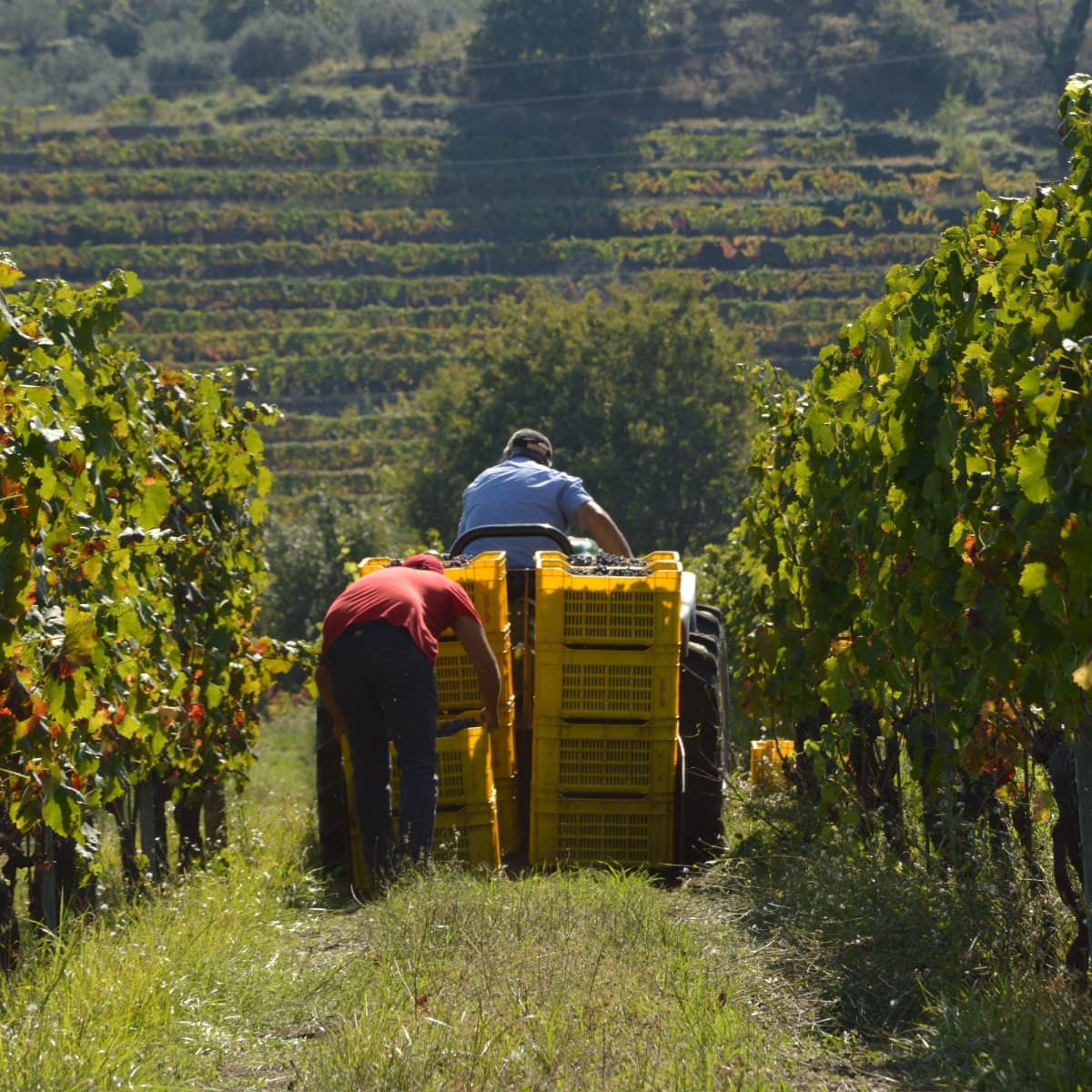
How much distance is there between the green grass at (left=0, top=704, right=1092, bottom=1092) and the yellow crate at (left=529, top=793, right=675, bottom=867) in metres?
0.61

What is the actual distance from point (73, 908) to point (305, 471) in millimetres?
32648

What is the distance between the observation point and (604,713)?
21.2 ft

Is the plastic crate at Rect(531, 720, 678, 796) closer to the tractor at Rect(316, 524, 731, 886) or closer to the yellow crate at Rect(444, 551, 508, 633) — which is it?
the tractor at Rect(316, 524, 731, 886)

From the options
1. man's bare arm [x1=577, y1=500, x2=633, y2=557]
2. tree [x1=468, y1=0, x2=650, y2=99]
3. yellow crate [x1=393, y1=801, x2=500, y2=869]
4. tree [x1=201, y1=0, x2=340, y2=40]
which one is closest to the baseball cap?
man's bare arm [x1=577, y1=500, x2=633, y2=557]

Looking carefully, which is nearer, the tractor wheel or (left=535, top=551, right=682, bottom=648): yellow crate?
(left=535, top=551, right=682, bottom=648): yellow crate

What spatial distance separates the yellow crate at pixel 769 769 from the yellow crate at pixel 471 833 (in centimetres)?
136

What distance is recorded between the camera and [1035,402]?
349 centimetres

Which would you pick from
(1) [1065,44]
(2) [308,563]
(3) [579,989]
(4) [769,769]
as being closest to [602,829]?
(4) [769,769]

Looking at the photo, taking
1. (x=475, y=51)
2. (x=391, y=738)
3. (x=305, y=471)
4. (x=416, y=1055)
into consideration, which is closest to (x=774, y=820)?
(x=391, y=738)

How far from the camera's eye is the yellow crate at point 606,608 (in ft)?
20.9

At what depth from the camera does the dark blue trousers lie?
595cm

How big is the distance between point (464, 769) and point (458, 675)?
387 millimetres

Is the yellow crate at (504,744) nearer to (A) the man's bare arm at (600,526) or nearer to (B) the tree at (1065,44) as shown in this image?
(A) the man's bare arm at (600,526)

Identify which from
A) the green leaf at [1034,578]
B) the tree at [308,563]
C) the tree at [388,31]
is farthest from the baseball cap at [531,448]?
the tree at [388,31]
